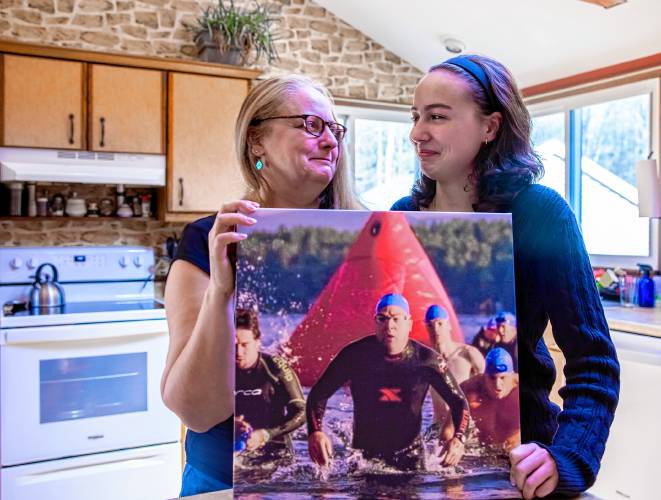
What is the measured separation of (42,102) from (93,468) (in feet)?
6.00

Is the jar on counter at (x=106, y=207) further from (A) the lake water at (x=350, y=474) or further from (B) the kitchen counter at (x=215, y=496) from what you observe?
(A) the lake water at (x=350, y=474)

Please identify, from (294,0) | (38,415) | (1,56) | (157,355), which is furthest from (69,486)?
(294,0)

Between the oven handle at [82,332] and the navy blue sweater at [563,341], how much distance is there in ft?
8.12

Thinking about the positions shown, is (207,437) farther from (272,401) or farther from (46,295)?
(46,295)

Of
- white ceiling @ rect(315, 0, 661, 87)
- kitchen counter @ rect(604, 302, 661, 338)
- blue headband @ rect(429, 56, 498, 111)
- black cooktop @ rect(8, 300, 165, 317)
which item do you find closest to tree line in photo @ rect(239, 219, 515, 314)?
blue headband @ rect(429, 56, 498, 111)

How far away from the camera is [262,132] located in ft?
3.91

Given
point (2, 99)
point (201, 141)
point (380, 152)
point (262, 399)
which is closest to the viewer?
point (262, 399)

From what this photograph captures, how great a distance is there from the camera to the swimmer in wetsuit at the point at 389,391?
77 cm

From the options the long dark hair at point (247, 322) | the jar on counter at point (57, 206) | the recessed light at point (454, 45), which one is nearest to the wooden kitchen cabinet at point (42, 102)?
the jar on counter at point (57, 206)

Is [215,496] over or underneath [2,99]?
underneath

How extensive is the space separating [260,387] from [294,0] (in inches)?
150

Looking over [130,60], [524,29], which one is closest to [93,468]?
[130,60]

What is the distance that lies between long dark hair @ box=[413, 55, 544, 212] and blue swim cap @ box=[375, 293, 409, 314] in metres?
0.24

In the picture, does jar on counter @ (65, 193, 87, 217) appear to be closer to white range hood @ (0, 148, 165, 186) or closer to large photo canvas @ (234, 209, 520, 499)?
white range hood @ (0, 148, 165, 186)
